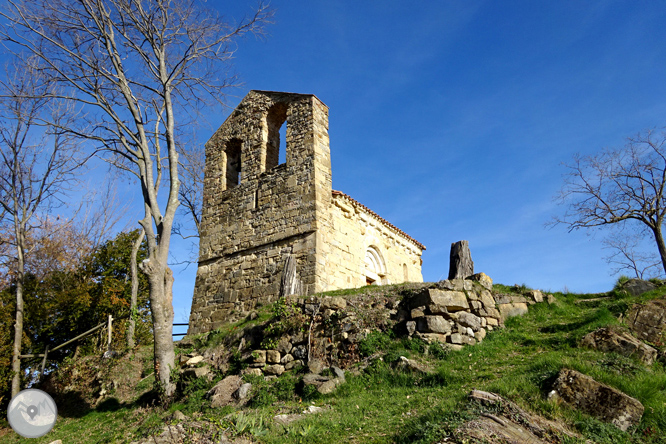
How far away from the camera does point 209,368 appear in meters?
9.55

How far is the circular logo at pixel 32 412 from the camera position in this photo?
6.03m

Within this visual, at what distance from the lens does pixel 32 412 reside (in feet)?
21.0

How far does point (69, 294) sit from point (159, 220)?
6838 millimetres

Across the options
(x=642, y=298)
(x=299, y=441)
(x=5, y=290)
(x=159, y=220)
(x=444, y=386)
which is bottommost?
(x=299, y=441)

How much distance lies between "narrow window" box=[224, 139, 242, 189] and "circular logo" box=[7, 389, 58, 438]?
34.0 ft

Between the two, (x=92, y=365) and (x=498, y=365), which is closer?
(x=498, y=365)

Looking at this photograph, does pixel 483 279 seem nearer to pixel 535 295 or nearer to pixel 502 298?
pixel 502 298

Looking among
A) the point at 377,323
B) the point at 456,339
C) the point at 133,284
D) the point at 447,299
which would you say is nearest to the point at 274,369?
the point at 377,323

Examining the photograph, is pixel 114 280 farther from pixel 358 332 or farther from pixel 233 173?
pixel 358 332

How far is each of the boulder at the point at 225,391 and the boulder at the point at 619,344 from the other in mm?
6115

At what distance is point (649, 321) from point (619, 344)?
147 centimetres

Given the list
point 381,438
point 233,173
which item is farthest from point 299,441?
point 233,173

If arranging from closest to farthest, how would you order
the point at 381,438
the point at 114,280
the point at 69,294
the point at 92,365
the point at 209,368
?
the point at 381,438, the point at 209,368, the point at 92,365, the point at 69,294, the point at 114,280

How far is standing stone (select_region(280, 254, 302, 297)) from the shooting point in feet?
35.9
